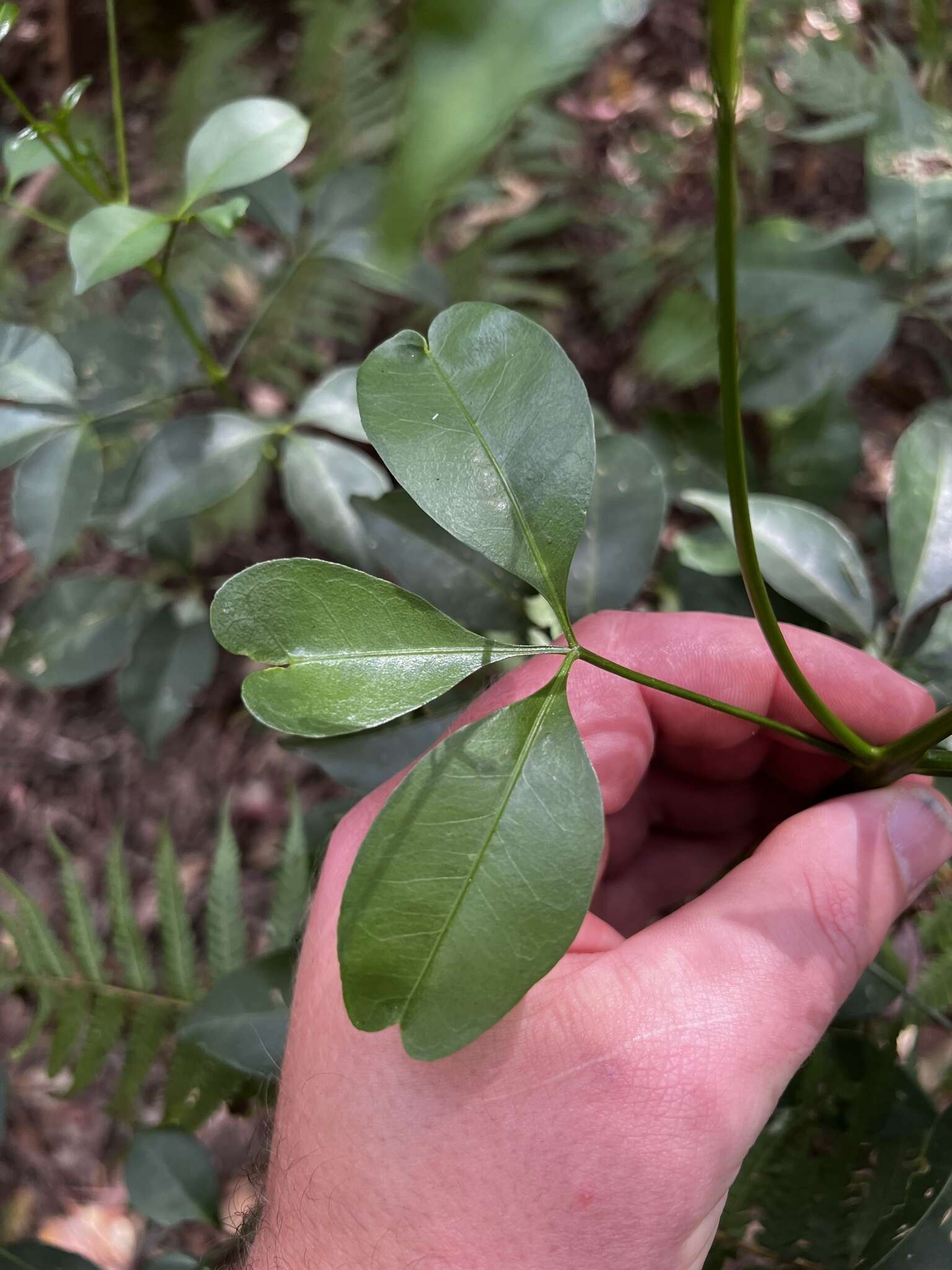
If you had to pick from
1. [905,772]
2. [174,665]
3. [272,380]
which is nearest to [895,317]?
[905,772]

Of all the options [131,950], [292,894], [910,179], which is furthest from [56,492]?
[910,179]

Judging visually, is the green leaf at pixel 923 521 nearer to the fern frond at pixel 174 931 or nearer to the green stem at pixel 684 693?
the green stem at pixel 684 693

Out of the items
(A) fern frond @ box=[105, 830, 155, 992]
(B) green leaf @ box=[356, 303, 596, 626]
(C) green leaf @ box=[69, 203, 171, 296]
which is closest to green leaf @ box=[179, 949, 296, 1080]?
(A) fern frond @ box=[105, 830, 155, 992]

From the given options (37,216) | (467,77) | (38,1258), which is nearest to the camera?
(467,77)

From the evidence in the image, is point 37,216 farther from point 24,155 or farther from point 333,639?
point 333,639

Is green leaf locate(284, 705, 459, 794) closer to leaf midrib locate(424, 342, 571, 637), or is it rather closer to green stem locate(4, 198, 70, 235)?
leaf midrib locate(424, 342, 571, 637)
